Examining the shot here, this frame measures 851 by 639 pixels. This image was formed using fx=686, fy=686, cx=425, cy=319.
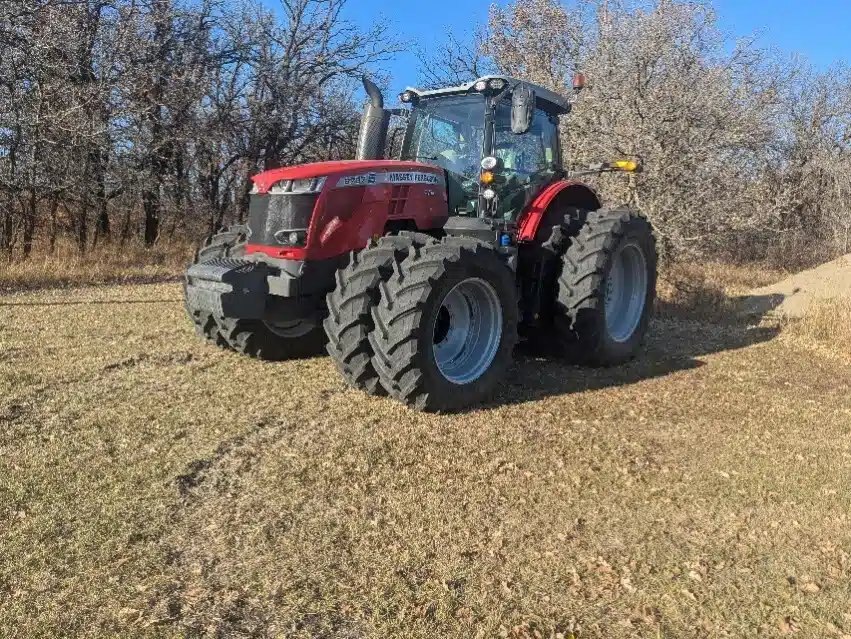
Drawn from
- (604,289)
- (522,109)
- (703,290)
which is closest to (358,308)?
(522,109)

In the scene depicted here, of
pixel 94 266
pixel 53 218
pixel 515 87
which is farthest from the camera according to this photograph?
pixel 53 218

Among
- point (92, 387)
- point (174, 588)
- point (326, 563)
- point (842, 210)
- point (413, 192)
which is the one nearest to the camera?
point (174, 588)

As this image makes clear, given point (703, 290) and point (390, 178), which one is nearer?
point (390, 178)

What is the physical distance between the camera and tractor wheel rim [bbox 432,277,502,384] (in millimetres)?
4512

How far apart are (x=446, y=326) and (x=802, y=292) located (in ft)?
20.0

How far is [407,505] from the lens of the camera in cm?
305

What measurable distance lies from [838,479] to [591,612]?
189cm

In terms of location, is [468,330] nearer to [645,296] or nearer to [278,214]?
[278,214]

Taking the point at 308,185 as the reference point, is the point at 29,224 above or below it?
below

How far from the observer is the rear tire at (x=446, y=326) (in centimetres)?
393

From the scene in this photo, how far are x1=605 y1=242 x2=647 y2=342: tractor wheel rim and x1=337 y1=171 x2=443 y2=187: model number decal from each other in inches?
78.9

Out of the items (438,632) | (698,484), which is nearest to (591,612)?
(438,632)

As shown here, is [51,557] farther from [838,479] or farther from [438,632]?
[838,479]

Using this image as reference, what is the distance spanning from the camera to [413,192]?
484cm
